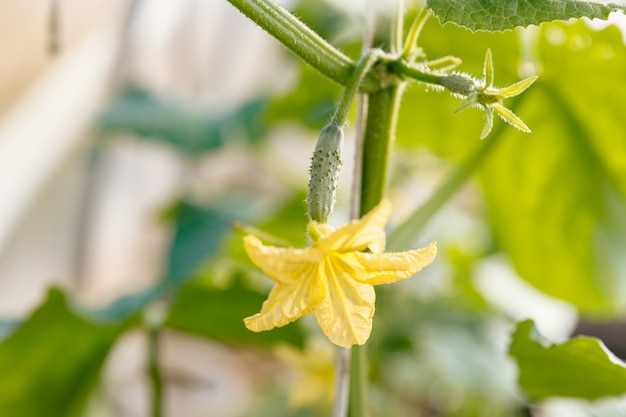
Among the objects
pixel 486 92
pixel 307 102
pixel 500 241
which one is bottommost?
pixel 486 92

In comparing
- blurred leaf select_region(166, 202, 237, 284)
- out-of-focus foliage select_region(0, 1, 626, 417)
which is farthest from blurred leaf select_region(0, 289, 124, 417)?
blurred leaf select_region(166, 202, 237, 284)

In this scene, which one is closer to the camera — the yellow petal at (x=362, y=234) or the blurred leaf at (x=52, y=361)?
the yellow petal at (x=362, y=234)

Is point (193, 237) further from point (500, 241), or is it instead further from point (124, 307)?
point (500, 241)

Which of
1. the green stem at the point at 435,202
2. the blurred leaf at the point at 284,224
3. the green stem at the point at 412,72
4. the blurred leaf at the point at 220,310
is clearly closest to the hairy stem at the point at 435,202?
the green stem at the point at 435,202

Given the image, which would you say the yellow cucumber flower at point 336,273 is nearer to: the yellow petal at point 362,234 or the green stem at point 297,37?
the yellow petal at point 362,234

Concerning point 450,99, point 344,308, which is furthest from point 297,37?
point 450,99

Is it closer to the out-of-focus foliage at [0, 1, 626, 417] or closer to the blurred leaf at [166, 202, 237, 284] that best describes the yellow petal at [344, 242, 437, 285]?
the out-of-focus foliage at [0, 1, 626, 417]
